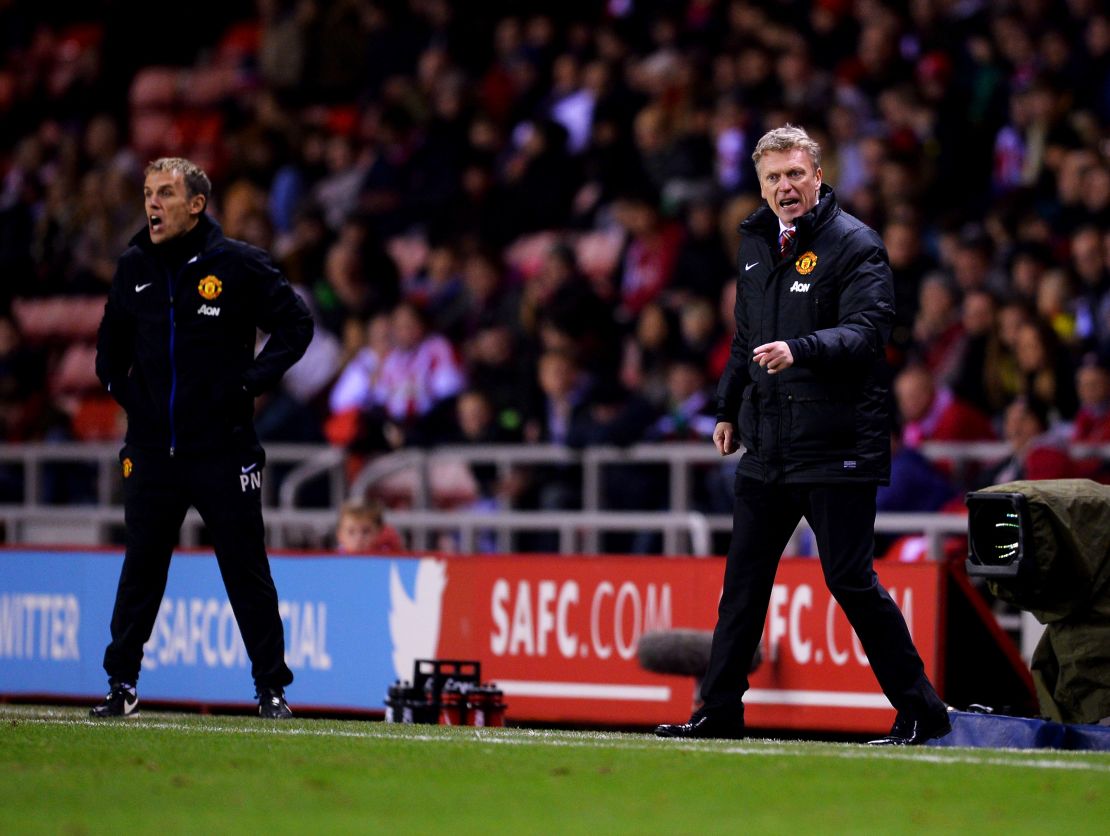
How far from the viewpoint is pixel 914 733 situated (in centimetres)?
859

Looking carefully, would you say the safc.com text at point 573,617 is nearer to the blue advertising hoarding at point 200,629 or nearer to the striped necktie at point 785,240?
the blue advertising hoarding at point 200,629

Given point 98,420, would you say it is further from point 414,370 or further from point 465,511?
point 465,511

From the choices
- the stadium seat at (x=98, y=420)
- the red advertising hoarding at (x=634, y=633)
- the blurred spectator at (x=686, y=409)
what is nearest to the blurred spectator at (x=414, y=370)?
the blurred spectator at (x=686, y=409)

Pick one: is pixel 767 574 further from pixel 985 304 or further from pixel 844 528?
pixel 985 304

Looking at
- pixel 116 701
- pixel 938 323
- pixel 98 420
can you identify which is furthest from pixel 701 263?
pixel 116 701

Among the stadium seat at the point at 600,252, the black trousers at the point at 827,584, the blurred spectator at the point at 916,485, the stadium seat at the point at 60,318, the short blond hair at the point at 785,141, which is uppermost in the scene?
the stadium seat at the point at 600,252

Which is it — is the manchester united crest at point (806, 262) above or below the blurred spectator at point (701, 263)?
below

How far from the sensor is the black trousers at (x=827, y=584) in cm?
845

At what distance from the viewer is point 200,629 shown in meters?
13.5

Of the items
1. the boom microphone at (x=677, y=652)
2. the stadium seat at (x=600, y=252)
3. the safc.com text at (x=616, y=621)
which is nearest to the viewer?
the boom microphone at (x=677, y=652)

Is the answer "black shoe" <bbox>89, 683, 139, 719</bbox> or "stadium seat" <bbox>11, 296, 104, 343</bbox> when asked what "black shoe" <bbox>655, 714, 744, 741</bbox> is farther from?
"stadium seat" <bbox>11, 296, 104, 343</bbox>

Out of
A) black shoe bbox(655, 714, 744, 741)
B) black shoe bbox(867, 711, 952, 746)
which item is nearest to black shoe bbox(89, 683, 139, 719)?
black shoe bbox(655, 714, 744, 741)

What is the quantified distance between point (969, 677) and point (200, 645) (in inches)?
195

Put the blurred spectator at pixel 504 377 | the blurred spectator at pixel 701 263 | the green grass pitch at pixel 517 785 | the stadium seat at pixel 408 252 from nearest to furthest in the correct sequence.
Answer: the green grass pitch at pixel 517 785
the blurred spectator at pixel 504 377
the blurred spectator at pixel 701 263
the stadium seat at pixel 408 252
